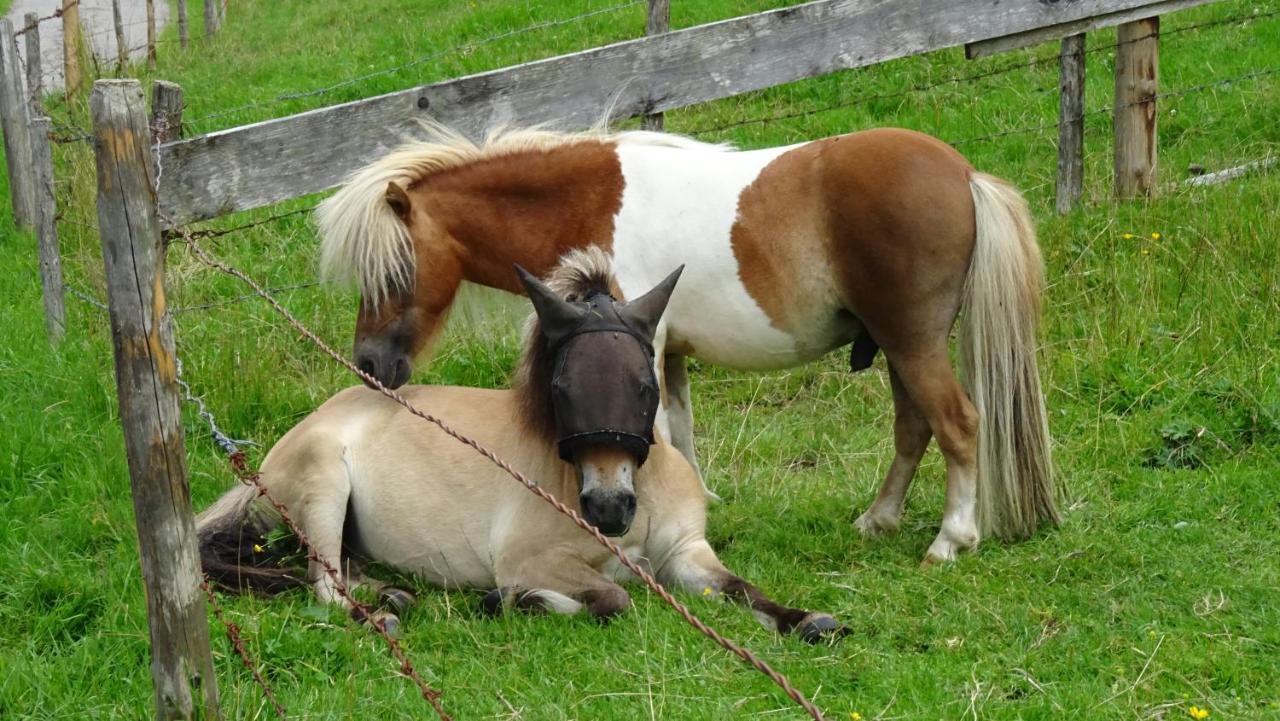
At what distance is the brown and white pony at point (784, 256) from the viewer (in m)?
4.89

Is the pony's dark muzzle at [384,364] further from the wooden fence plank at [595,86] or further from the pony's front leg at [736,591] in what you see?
the pony's front leg at [736,591]

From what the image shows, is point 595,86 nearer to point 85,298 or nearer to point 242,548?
point 242,548

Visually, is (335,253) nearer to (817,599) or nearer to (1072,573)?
(817,599)

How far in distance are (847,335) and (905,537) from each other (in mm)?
839

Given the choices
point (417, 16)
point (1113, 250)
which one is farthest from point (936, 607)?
point (417, 16)

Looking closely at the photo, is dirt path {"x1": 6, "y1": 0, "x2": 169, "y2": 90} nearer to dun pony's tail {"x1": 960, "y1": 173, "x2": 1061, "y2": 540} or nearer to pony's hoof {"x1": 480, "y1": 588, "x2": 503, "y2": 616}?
pony's hoof {"x1": 480, "y1": 588, "x2": 503, "y2": 616}

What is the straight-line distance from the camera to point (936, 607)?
14.8 feet

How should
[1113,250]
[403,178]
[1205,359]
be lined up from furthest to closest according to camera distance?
[1113,250] < [1205,359] < [403,178]

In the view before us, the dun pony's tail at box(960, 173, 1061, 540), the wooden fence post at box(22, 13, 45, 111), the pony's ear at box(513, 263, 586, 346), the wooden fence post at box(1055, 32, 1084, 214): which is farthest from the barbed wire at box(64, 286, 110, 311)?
the wooden fence post at box(1055, 32, 1084, 214)

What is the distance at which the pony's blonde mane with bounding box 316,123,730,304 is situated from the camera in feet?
16.7

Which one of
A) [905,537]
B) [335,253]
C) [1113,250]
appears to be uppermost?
[335,253]

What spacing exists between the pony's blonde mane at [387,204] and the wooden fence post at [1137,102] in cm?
339

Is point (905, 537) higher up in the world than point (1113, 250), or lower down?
lower down

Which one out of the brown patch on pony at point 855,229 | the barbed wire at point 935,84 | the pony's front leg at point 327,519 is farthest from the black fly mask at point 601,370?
the barbed wire at point 935,84
